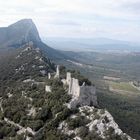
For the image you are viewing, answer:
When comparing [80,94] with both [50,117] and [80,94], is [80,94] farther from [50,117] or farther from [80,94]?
[50,117]

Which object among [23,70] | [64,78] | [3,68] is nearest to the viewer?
[64,78]

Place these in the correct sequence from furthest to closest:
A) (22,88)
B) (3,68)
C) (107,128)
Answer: (3,68)
(22,88)
(107,128)

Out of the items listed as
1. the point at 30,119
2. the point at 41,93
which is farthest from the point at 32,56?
the point at 30,119

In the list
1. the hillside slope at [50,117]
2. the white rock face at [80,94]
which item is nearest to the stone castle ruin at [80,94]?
the white rock face at [80,94]

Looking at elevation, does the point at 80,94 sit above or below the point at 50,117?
above

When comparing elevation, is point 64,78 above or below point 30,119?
above

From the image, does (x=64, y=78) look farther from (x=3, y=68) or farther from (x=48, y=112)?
(x=3, y=68)

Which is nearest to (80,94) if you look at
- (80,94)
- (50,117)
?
(80,94)

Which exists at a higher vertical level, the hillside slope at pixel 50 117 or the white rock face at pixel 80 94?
the white rock face at pixel 80 94

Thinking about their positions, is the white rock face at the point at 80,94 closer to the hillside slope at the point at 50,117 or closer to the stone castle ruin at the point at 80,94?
the stone castle ruin at the point at 80,94
